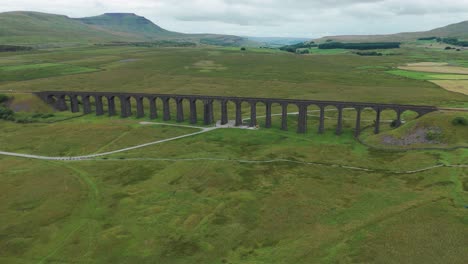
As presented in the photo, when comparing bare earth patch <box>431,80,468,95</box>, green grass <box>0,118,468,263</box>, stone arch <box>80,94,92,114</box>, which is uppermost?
bare earth patch <box>431,80,468,95</box>

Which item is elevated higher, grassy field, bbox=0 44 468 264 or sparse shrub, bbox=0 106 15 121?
sparse shrub, bbox=0 106 15 121

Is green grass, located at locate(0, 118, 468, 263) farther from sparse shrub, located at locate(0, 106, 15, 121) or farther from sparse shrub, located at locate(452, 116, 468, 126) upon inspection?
sparse shrub, located at locate(0, 106, 15, 121)

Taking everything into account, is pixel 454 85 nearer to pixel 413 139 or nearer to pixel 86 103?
pixel 413 139

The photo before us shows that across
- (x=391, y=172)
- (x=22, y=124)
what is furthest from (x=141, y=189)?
(x=22, y=124)

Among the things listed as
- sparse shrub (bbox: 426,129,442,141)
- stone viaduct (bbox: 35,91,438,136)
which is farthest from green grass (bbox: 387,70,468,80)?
sparse shrub (bbox: 426,129,442,141)

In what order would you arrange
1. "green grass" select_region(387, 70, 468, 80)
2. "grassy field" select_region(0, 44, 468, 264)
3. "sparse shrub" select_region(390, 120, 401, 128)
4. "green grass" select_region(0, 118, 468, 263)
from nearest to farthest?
"green grass" select_region(0, 118, 468, 263) < "grassy field" select_region(0, 44, 468, 264) < "sparse shrub" select_region(390, 120, 401, 128) < "green grass" select_region(387, 70, 468, 80)

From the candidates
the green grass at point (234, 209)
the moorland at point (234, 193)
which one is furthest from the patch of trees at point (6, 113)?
Answer: the green grass at point (234, 209)

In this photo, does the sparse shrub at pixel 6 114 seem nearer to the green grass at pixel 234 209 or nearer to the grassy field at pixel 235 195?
the grassy field at pixel 235 195

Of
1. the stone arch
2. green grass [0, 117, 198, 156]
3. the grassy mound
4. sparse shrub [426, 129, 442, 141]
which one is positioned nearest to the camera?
the grassy mound

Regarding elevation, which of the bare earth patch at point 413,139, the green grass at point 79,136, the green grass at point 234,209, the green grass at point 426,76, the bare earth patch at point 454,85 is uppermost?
the green grass at point 426,76
